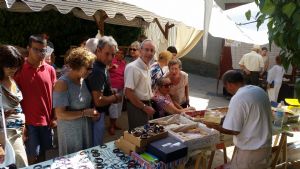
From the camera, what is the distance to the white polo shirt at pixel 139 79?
3.54m

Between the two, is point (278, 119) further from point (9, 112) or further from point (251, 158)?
point (9, 112)

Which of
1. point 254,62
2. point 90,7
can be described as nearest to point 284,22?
point 90,7

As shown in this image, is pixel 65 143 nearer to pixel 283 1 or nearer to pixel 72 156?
pixel 72 156

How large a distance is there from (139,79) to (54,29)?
26.6ft

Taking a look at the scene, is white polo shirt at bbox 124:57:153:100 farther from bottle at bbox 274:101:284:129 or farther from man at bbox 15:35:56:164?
bottle at bbox 274:101:284:129

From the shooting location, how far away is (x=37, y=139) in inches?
A: 129

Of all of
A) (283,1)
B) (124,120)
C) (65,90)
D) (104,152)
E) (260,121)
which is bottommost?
(124,120)

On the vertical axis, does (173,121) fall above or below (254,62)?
below

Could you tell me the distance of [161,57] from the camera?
473cm

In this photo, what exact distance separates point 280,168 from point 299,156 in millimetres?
504

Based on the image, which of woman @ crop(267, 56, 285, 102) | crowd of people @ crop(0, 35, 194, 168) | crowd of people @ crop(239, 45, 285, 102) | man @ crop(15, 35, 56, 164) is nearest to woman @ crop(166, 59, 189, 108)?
crowd of people @ crop(0, 35, 194, 168)

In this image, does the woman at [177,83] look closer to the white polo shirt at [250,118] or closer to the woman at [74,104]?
the white polo shirt at [250,118]

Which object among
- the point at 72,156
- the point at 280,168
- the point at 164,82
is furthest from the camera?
the point at 280,168

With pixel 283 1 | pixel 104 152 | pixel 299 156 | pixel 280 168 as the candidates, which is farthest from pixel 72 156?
pixel 299 156
